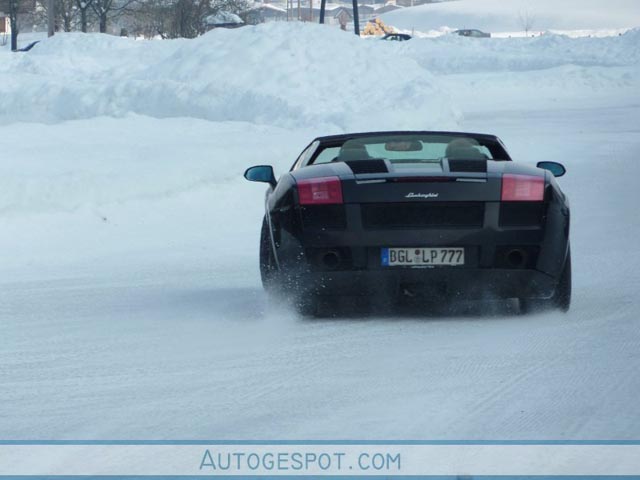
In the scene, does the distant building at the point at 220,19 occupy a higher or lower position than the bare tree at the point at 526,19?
higher

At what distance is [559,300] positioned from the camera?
23.1 ft

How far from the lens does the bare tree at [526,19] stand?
155m

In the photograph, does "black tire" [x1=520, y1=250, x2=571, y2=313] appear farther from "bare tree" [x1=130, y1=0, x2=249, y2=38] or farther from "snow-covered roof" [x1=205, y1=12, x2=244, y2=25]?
"snow-covered roof" [x1=205, y1=12, x2=244, y2=25]

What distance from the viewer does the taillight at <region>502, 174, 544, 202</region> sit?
6688 millimetres

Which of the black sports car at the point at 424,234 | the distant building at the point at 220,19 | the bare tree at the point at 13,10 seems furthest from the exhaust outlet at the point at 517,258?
the bare tree at the point at 13,10

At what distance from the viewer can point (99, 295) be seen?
8.22 meters

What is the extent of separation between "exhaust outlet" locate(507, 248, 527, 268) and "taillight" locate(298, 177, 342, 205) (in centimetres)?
88

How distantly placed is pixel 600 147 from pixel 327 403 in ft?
50.9

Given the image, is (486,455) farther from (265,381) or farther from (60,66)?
(60,66)

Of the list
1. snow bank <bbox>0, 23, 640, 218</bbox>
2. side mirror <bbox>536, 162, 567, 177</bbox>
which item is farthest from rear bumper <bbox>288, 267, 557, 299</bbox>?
snow bank <bbox>0, 23, 640, 218</bbox>

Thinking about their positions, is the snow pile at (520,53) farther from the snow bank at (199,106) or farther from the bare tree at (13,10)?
the bare tree at (13,10)

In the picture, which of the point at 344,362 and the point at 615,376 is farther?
the point at 344,362

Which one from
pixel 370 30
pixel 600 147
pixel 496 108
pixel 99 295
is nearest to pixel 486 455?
pixel 99 295

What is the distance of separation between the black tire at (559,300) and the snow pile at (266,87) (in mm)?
13388
